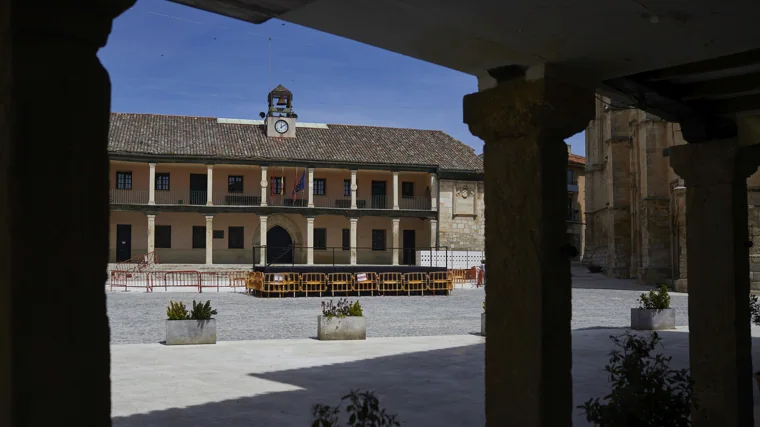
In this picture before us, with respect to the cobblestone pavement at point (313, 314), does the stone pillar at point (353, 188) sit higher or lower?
higher

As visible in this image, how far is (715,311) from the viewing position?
196 inches

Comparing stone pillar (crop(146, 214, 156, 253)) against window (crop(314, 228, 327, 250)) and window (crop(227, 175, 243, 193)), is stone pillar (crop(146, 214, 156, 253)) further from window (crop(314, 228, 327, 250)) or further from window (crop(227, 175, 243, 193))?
window (crop(314, 228, 327, 250))

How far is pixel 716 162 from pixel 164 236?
115 ft

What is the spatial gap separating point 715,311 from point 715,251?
17.8 inches

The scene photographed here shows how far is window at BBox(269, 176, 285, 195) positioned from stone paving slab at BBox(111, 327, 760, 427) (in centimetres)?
2775

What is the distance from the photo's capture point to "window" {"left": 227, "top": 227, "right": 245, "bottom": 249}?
37.8 metres

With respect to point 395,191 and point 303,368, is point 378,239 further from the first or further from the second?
point 303,368

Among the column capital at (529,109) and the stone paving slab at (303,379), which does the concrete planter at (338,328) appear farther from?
the column capital at (529,109)

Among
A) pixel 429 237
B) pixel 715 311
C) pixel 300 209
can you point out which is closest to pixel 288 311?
pixel 715 311

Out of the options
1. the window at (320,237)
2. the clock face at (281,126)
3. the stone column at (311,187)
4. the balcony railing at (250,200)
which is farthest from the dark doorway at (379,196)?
the clock face at (281,126)

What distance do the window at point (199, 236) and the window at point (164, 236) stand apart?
1348mm

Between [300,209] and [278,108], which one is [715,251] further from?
[278,108]

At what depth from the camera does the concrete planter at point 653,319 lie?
12367mm

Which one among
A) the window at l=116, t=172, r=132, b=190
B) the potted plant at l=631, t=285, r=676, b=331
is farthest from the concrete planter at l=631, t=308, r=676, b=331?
the window at l=116, t=172, r=132, b=190
